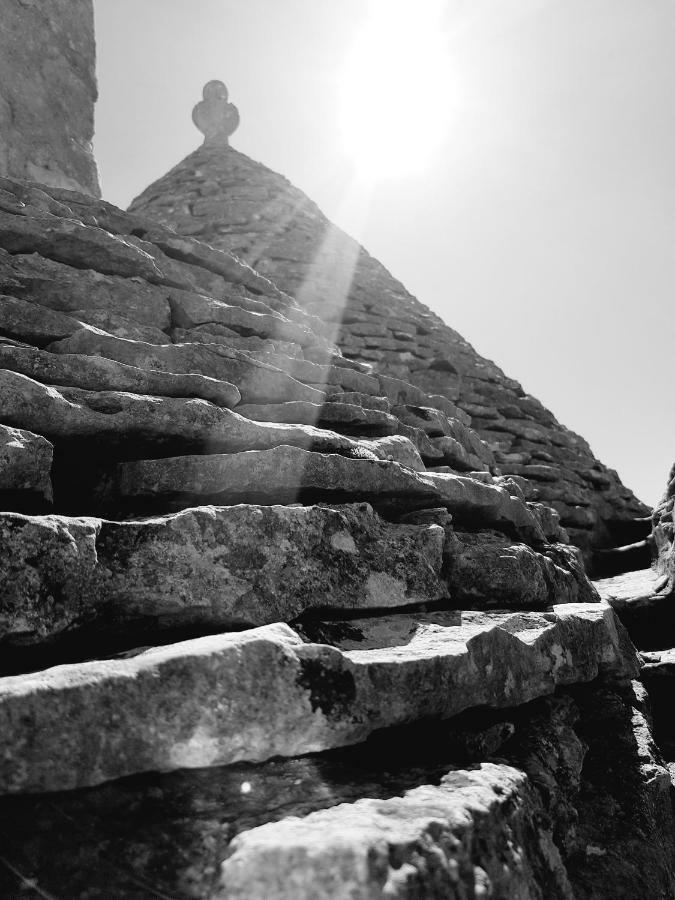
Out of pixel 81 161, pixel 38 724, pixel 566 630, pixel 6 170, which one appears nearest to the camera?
pixel 38 724

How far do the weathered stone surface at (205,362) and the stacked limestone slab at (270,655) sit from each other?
0.02 metres

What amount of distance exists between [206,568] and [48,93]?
452 inches

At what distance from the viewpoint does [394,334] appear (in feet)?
33.9

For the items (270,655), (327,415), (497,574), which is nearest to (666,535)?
(497,574)

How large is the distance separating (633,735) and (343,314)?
8000 millimetres

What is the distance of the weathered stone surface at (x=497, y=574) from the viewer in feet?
11.4

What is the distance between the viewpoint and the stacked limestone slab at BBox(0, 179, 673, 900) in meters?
1.67

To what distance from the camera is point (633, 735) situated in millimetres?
3531

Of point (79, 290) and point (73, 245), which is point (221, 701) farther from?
point (73, 245)

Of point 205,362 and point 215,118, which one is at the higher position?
point 215,118

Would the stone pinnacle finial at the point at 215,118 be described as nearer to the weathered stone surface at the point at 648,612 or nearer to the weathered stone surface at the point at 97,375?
the weathered stone surface at the point at 97,375

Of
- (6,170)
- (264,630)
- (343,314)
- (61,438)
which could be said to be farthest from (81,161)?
(264,630)

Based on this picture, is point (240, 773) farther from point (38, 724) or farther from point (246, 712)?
point (38, 724)

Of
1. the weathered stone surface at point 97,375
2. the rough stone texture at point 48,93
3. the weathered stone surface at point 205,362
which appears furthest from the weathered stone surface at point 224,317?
the rough stone texture at point 48,93
